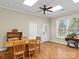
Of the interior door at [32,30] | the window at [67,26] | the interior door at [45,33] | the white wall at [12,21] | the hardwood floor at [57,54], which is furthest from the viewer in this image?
the interior door at [45,33]

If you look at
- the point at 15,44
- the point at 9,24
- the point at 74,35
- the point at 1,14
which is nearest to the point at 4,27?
the point at 9,24

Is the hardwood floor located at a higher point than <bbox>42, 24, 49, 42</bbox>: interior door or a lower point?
lower

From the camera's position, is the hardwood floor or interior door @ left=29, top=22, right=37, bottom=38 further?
interior door @ left=29, top=22, right=37, bottom=38

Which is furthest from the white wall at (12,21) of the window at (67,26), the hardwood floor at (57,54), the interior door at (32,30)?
the window at (67,26)

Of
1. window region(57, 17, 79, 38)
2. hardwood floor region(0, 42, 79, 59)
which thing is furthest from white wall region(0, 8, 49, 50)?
window region(57, 17, 79, 38)

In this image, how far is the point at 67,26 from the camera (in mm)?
7254

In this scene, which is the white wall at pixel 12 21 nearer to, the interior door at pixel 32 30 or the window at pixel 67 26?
the interior door at pixel 32 30

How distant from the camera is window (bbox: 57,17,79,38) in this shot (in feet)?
21.5

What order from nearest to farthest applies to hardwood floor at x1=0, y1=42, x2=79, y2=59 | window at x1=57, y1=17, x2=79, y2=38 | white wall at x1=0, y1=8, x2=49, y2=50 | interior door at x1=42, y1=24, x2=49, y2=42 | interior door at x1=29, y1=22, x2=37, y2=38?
1. hardwood floor at x1=0, y1=42, x2=79, y2=59
2. white wall at x1=0, y1=8, x2=49, y2=50
3. window at x1=57, y1=17, x2=79, y2=38
4. interior door at x1=29, y1=22, x2=37, y2=38
5. interior door at x1=42, y1=24, x2=49, y2=42

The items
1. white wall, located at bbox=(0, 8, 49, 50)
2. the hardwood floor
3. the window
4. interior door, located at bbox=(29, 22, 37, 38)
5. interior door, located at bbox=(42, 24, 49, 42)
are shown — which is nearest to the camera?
the hardwood floor

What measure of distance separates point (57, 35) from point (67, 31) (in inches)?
47.5

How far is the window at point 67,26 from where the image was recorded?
21.5ft

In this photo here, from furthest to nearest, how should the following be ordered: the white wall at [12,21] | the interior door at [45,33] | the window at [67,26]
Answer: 1. the interior door at [45,33]
2. the window at [67,26]
3. the white wall at [12,21]

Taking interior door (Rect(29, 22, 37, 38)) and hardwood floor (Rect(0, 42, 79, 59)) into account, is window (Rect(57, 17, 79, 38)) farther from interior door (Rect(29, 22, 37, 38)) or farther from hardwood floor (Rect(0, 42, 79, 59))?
interior door (Rect(29, 22, 37, 38))
